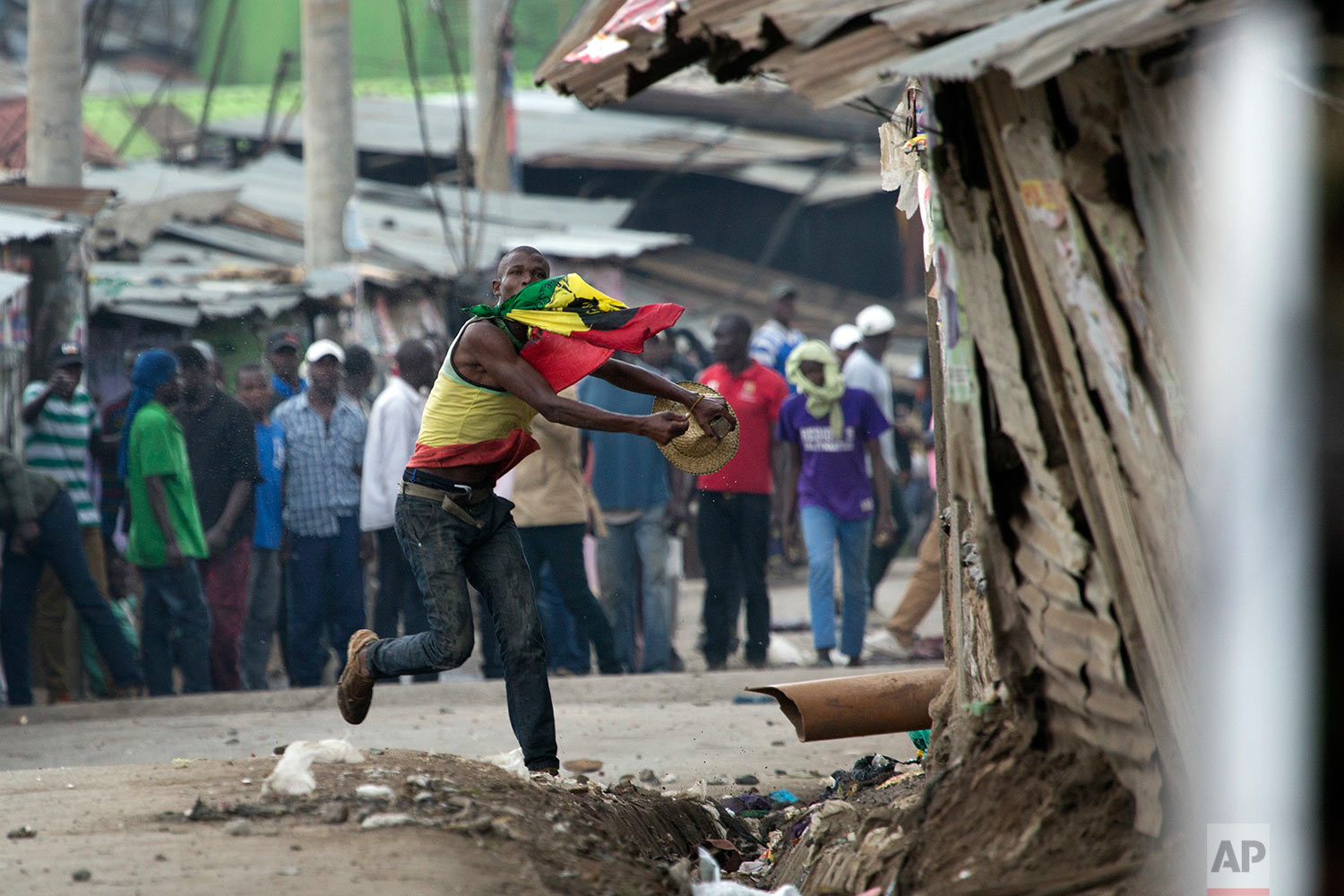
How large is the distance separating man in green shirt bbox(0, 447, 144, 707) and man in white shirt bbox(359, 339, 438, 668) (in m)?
1.55

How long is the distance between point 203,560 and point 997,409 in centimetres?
647

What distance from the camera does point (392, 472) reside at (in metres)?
8.76

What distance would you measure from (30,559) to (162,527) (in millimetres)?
716

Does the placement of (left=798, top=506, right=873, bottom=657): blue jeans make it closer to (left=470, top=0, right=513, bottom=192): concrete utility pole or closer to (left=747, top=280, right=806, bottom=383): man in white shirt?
(left=747, top=280, right=806, bottom=383): man in white shirt

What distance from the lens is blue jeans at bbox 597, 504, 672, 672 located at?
30.2ft

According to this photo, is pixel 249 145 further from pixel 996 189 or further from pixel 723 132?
pixel 996 189

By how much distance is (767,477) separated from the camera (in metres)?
9.29

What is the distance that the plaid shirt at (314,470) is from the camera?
8859 mm

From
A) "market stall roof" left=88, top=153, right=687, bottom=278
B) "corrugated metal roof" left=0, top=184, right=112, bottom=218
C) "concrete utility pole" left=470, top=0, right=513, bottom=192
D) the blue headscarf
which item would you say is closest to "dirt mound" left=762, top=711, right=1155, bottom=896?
the blue headscarf

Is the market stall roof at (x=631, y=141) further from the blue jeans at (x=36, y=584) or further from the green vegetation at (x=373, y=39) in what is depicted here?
the blue jeans at (x=36, y=584)

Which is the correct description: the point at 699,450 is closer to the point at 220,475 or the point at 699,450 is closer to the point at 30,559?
the point at 220,475

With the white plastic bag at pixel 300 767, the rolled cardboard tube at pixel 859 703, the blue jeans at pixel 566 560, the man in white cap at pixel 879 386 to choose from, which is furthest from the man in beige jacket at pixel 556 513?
the white plastic bag at pixel 300 767

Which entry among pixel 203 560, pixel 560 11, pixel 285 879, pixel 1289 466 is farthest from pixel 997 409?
pixel 560 11

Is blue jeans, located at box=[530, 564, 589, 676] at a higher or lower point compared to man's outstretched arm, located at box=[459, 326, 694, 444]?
lower
